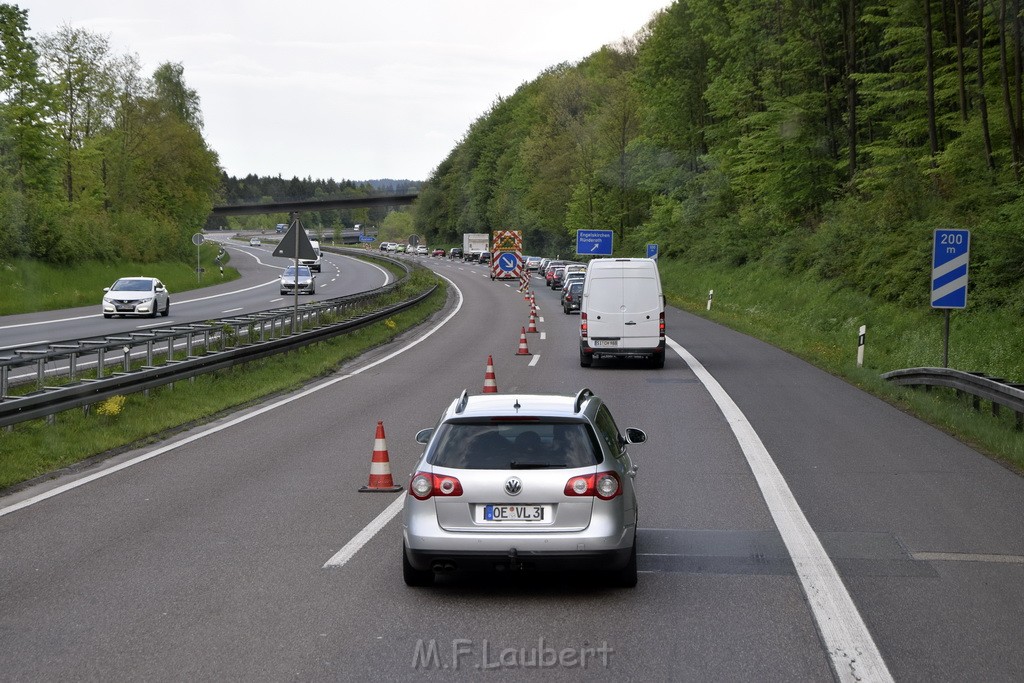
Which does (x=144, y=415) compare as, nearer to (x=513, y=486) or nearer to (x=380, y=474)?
(x=380, y=474)

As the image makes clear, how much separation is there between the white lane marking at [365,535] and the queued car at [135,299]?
31.5 metres

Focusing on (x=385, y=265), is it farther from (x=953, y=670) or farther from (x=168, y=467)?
(x=953, y=670)

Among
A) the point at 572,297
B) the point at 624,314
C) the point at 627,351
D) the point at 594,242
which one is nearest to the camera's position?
the point at 627,351

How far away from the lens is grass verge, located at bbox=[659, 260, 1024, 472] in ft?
53.2

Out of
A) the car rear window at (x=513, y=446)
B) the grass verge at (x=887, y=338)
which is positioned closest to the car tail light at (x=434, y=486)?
the car rear window at (x=513, y=446)

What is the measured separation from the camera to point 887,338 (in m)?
31.5

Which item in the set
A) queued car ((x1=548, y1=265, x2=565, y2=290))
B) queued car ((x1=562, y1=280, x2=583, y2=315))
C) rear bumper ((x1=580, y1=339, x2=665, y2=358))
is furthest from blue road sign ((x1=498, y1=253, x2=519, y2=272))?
queued car ((x1=548, y1=265, x2=565, y2=290))

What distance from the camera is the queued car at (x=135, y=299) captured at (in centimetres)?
4009

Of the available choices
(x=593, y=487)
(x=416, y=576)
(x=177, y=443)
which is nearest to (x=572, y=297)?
(x=177, y=443)

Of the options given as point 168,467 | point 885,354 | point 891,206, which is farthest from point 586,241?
point 168,467

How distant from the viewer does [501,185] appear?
136 metres

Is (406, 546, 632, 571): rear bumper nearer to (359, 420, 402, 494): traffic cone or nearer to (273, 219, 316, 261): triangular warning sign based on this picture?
(359, 420, 402, 494): traffic cone

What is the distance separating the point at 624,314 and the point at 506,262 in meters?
17.4

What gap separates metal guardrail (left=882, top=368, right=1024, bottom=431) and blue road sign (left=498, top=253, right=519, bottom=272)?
22443 mm
